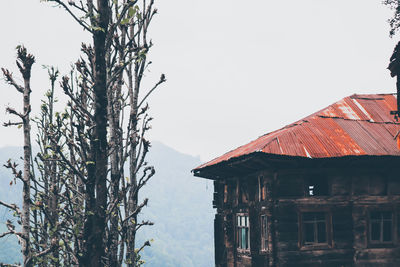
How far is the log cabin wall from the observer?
17891 millimetres

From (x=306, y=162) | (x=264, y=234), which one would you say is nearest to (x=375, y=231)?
(x=306, y=162)

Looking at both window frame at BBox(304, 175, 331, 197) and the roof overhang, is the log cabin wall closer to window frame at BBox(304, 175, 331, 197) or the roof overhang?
window frame at BBox(304, 175, 331, 197)

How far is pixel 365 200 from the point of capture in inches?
728

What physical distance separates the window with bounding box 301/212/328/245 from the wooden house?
0.04m

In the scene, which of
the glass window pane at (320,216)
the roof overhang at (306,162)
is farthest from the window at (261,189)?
the glass window pane at (320,216)

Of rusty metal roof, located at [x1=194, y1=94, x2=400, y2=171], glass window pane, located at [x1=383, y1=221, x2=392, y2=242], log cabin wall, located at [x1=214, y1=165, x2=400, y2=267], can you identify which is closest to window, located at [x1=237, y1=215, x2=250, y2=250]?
log cabin wall, located at [x1=214, y1=165, x2=400, y2=267]

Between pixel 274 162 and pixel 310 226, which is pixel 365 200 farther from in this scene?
pixel 274 162

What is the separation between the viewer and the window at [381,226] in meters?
18.8

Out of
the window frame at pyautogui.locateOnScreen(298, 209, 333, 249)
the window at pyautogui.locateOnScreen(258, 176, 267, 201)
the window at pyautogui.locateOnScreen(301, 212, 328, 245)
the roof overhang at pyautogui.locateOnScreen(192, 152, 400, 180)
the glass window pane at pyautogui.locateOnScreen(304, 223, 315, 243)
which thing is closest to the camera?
the roof overhang at pyautogui.locateOnScreen(192, 152, 400, 180)

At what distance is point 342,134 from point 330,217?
130 inches

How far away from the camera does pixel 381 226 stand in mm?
18875

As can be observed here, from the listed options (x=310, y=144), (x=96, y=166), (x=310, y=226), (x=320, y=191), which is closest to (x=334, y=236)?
(x=310, y=226)

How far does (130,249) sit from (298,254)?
7.96m

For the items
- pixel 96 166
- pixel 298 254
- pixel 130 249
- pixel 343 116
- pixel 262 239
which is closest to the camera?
pixel 96 166
